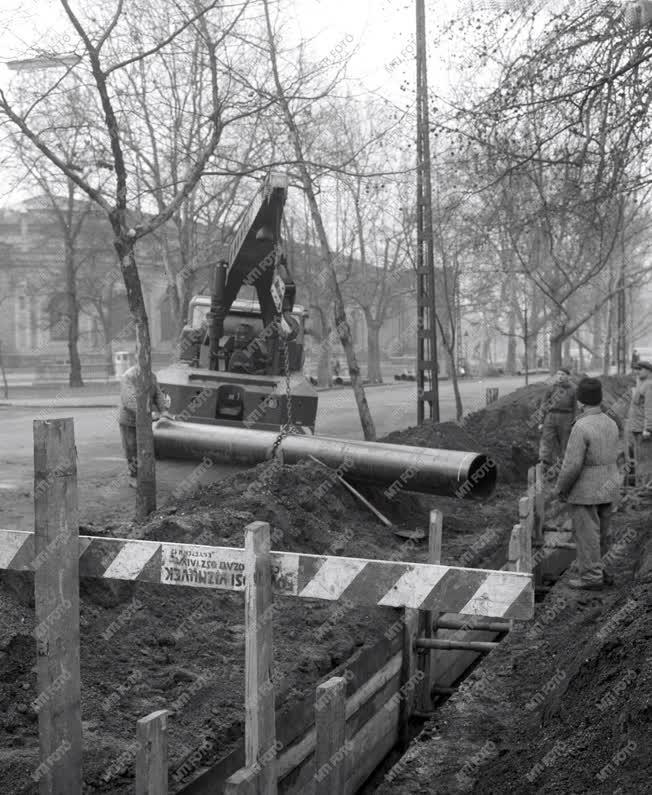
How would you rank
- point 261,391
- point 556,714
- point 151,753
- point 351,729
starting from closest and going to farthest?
point 151,753 < point 556,714 < point 351,729 < point 261,391

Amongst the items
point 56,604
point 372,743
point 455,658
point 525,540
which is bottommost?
point 455,658

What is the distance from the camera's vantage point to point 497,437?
1672 centimetres

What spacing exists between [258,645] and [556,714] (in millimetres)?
2082

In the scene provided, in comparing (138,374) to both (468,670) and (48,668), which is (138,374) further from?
(48,668)

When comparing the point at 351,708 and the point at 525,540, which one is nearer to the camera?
the point at 351,708

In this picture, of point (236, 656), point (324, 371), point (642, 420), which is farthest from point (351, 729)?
point (324, 371)

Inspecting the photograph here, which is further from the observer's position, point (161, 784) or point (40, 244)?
point (40, 244)

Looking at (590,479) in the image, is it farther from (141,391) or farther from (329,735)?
(141,391)

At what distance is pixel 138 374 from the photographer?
10.2 m

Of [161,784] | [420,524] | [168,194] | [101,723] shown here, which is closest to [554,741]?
[161,784]

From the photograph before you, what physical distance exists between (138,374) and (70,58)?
11.9ft

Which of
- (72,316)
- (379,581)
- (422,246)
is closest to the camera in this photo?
(379,581)

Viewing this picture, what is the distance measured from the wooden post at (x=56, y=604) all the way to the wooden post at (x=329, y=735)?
1.04 meters

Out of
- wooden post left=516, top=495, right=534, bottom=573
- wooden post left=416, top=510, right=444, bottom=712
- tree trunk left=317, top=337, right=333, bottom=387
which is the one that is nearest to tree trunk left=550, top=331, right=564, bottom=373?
wooden post left=516, top=495, right=534, bottom=573
